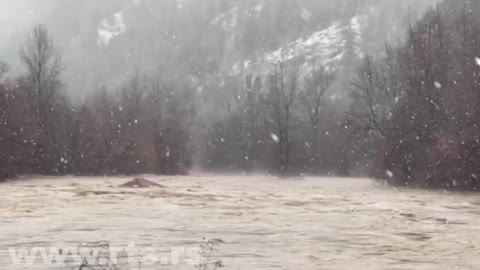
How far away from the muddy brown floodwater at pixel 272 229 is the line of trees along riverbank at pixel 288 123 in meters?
14.6

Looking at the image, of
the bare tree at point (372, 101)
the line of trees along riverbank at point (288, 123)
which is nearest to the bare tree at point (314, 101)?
the line of trees along riverbank at point (288, 123)

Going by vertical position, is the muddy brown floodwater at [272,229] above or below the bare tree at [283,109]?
below

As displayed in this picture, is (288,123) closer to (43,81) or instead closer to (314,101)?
(314,101)

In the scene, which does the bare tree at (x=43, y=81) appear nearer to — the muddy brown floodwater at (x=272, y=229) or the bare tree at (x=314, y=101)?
the bare tree at (x=314, y=101)

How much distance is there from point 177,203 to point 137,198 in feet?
13.0

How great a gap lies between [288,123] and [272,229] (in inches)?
2464

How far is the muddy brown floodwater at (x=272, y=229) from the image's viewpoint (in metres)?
13.6

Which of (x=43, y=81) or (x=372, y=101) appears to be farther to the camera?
(x=43, y=81)

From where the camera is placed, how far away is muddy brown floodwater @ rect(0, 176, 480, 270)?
13641 mm

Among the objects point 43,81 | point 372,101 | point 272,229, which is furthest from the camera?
point 43,81

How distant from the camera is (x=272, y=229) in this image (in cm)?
1898

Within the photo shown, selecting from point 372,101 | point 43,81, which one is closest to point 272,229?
point 372,101

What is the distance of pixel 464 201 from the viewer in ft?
105

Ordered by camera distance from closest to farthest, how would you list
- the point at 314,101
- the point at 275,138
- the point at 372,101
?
the point at 372,101 → the point at 275,138 → the point at 314,101
